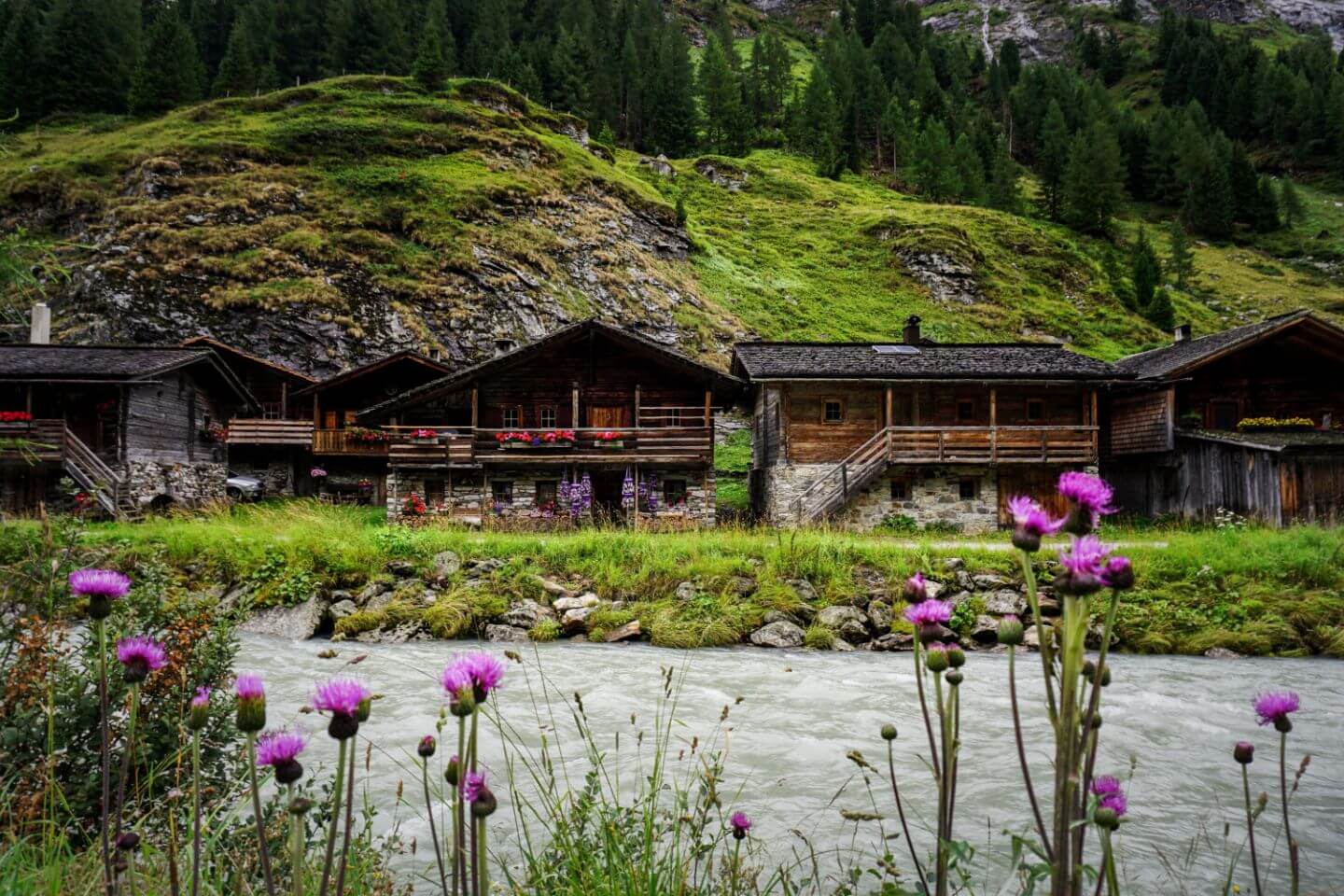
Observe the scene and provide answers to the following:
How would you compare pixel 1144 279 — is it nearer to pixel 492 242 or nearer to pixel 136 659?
pixel 492 242

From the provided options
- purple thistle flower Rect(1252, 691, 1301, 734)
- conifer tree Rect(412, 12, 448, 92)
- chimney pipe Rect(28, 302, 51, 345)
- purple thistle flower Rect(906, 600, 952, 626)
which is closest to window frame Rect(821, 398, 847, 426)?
purple thistle flower Rect(1252, 691, 1301, 734)

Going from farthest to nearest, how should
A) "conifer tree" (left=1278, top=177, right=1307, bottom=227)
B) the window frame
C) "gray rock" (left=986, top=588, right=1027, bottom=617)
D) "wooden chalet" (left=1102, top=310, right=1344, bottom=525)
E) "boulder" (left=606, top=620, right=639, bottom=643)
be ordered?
1. "conifer tree" (left=1278, top=177, right=1307, bottom=227)
2. the window frame
3. "wooden chalet" (left=1102, top=310, right=1344, bottom=525)
4. "gray rock" (left=986, top=588, right=1027, bottom=617)
5. "boulder" (left=606, top=620, right=639, bottom=643)

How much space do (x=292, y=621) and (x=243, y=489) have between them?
68.1 ft

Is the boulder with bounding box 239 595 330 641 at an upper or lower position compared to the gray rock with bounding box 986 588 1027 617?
lower

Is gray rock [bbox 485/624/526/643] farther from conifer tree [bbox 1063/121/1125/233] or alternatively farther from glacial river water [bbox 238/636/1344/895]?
conifer tree [bbox 1063/121/1125/233]

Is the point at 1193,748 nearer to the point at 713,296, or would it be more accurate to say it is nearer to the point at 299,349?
the point at 299,349

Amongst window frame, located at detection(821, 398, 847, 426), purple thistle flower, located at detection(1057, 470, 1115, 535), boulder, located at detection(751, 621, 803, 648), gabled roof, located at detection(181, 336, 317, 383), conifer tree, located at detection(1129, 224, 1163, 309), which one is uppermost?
conifer tree, located at detection(1129, 224, 1163, 309)

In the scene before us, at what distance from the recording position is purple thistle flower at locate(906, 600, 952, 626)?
1.91 metres

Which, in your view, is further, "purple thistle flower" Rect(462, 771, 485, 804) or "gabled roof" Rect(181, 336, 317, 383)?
"gabled roof" Rect(181, 336, 317, 383)

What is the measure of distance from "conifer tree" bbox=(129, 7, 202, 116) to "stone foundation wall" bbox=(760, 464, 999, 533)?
250ft

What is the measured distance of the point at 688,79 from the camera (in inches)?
3602

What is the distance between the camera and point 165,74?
67812 millimetres

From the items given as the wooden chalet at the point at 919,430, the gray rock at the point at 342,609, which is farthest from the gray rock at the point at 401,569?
the wooden chalet at the point at 919,430

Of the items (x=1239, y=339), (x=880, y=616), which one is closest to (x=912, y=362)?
(x=1239, y=339)
